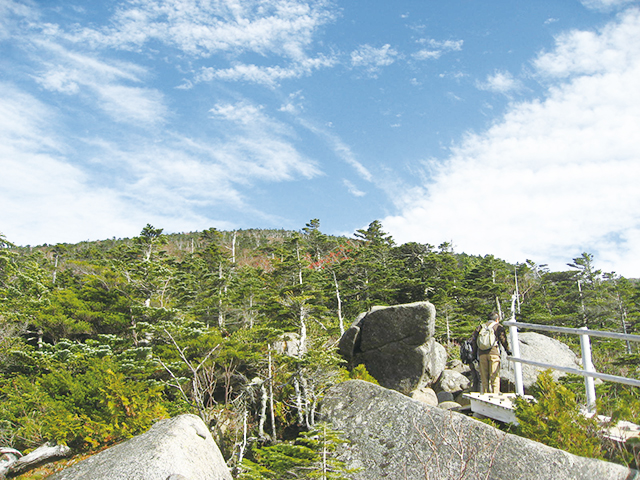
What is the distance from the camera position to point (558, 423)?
14.3 feet

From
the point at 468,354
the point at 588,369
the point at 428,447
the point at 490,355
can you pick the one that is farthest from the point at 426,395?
the point at 428,447

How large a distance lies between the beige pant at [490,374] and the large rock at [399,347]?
415cm

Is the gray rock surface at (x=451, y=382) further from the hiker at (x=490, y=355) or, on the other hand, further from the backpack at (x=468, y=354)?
the hiker at (x=490, y=355)

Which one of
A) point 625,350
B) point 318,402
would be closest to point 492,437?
point 318,402

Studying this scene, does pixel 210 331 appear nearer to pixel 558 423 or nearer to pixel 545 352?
pixel 545 352

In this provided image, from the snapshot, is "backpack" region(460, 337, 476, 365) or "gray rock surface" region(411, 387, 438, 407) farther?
"gray rock surface" region(411, 387, 438, 407)

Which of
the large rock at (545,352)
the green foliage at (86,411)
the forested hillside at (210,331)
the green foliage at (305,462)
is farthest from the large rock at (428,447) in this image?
the large rock at (545,352)

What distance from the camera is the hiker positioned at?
6766mm

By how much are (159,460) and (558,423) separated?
14.0 feet

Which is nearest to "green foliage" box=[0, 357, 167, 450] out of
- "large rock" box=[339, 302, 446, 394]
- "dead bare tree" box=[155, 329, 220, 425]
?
"dead bare tree" box=[155, 329, 220, 425]

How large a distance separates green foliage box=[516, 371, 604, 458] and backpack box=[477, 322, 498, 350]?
192 centimetres

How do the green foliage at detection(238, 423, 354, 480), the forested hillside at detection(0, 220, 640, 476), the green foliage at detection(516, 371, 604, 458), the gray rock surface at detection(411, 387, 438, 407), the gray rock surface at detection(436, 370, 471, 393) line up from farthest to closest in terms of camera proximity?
the gray rock surface at detection(436, 370, 471, 393)
the gray rock surface at detection(411, 387, 438, 407)
the forested hillside at detection(0, 220, 640, 476)
the green foliage at detection(238, 423, 354, 480)
the green foliage at detection(516, 371, 604, 458)

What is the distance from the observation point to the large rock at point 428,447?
12.5 feet

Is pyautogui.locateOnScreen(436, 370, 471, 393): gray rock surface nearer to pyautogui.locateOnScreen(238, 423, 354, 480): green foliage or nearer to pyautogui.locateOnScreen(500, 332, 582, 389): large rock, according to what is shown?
pyautogui.locateOnScreen(500, 332, 582, 389): large rock
